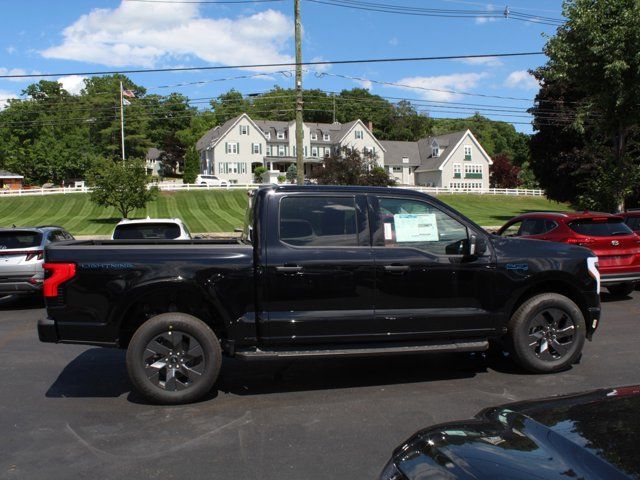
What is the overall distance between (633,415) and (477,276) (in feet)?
10.9

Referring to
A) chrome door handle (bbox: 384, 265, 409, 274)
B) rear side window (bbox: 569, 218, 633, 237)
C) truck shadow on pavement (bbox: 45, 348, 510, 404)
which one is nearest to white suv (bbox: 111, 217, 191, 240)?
truck shadow on pavement (bbox: 45, 348, 510, 404)

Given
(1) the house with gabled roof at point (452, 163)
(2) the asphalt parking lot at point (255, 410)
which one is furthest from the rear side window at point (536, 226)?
(1) the house with gabled roof at point (452, 163)

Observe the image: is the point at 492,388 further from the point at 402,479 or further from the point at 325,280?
the point at 402,479

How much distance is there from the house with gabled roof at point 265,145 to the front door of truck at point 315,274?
72575mm

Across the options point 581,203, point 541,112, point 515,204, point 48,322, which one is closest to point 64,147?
point 515,204

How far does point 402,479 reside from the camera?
2359 mm

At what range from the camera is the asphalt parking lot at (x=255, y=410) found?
3971 millimetres

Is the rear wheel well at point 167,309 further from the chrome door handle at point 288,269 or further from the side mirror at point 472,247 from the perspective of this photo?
the side mirror at point 472,247

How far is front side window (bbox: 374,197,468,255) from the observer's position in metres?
5.63

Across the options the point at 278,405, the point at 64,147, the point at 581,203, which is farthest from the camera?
the point at 64,147

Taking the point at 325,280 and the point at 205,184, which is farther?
the point at 205,184

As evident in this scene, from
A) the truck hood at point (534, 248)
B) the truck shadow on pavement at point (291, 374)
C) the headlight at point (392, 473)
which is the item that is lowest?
the truck shadow on pavement at point (291, 374)

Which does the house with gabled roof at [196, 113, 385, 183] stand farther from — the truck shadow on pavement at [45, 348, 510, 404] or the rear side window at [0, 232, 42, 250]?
the truck shadow on pavement at [45, 348, 510, 404]

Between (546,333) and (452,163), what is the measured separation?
76625 mm
